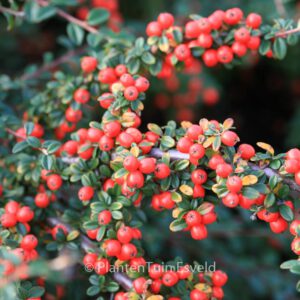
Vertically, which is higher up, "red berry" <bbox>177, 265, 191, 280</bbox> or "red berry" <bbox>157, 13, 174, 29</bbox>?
"red berry" <bbox>157, 13, 174, 29</bbox>

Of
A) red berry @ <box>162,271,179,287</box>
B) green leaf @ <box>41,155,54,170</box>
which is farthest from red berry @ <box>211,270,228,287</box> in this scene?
green leaf @ <box>41,155,54,170</box>

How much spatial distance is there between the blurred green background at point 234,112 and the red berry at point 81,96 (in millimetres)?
961

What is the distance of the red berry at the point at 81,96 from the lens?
2473 mm

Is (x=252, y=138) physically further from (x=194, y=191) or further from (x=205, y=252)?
(x=194, y=191)

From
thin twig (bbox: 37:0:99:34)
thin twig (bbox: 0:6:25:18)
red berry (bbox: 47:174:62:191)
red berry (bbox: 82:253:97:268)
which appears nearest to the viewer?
red berry (bbox: 82:253:97:268)

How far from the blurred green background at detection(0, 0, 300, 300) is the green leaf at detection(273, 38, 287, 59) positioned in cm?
115

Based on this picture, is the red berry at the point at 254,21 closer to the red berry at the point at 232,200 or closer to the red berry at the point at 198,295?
the red berry at the point at 232,200

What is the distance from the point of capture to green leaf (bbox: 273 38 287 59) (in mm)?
2414

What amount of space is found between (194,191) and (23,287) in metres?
0.79

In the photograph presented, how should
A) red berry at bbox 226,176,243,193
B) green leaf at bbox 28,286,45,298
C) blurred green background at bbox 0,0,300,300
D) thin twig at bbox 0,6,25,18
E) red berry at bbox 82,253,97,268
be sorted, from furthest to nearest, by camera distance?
blurred green background at bbox 0,0,300,300 < thin twig at bbox 0,6,25,18 < red berry at bbox 82,253,97,268 < green leaf at bbox 28,286,45,298 < red berry at bbox 226,176,243,193

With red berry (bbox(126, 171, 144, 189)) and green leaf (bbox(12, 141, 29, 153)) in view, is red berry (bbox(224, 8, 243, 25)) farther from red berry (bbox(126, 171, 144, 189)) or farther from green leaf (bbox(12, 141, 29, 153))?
green leaf (bbox(12, 141, 29, 153))

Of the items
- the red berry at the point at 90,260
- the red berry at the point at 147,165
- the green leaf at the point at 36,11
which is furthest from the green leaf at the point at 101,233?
the green leaf at the point at 36,11

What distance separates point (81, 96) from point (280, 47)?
1.06 m

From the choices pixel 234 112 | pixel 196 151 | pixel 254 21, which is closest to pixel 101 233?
pixel 196 151
